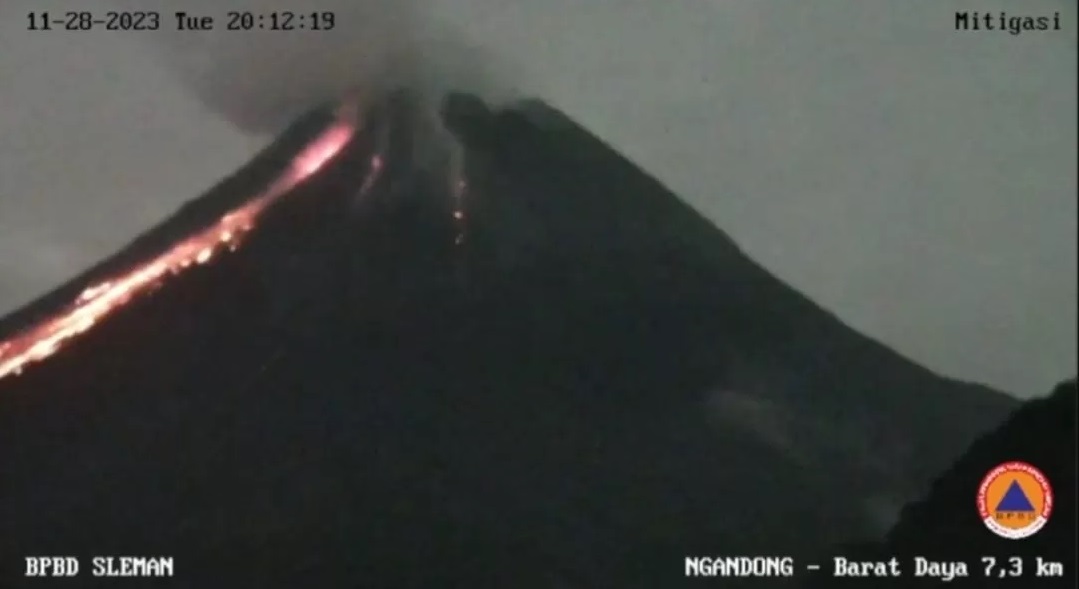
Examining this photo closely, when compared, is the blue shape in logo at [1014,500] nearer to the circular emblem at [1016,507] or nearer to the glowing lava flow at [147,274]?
the circular emblem at [1016,507]

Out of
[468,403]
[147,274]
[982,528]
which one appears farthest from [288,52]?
[982,528]

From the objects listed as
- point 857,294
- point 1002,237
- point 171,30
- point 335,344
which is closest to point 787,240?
point 857,294

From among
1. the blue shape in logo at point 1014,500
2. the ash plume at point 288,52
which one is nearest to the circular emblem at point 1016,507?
the blue shape in logo at point 1014,500

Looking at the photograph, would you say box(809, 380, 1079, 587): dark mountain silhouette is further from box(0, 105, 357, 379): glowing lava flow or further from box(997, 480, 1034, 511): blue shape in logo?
box(0, 105, 357, 379): glowing lava flow

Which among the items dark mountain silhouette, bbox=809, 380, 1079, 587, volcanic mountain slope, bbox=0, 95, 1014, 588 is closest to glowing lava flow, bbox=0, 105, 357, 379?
volcanic mountain slope, bbox=0, 95, 1014, 588

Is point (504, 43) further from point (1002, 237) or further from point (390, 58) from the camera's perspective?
point (1002, 237)

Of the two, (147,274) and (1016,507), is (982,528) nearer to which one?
(1016,507)
